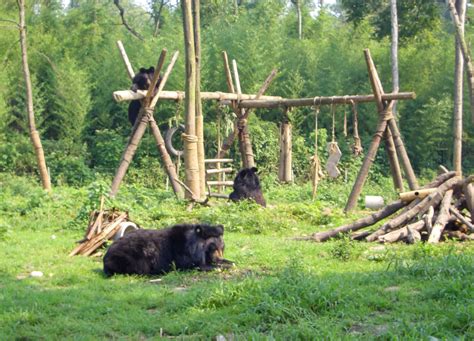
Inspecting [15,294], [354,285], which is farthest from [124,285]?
[354,285]

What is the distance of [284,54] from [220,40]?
2.41 meters

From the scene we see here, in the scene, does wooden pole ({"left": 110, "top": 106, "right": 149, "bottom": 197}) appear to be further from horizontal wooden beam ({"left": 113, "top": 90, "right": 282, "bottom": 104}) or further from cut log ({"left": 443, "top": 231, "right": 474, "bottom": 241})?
cut log ({"left": 443, "top": 231, "right": 474, "bottom": 241})

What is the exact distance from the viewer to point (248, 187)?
14852 mm

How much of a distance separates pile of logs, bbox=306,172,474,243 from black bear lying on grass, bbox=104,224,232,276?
7.97 ft

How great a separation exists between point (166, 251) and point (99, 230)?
1.82 meters

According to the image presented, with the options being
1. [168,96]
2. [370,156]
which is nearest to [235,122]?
[168,96]

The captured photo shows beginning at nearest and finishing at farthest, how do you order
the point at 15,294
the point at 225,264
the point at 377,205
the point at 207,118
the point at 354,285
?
the point at 354,285 → the point at 15,294 → the point at 225,264 → the point at 377,205 → the point at 207,118

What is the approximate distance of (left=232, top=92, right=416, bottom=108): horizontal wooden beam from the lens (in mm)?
14234

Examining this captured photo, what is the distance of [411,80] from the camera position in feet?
86.0

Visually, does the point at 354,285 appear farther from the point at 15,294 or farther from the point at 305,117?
the point at 305,117

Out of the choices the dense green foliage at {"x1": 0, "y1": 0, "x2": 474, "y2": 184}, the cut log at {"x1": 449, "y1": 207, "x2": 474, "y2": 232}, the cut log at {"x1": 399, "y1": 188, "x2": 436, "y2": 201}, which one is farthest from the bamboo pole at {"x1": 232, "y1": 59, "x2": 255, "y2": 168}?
the cut log at {"x1": 449, "y1": 207, "x2": 474, "y2": 232}

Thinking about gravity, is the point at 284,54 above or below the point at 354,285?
above

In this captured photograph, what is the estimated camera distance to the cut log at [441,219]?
9789mm

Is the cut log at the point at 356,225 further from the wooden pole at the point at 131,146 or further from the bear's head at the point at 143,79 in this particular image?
the bear's head at the point at 143,79
